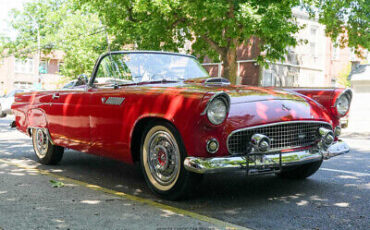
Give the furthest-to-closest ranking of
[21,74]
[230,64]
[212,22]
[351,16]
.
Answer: [21,74] < [351,16] < [230,64] < [212,22]

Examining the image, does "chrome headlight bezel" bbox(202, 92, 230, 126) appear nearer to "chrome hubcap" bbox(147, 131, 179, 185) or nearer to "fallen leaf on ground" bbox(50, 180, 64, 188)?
"chrome hubcap" bbox(147, 131, 179, 185)

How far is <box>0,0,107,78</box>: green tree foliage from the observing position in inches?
1237

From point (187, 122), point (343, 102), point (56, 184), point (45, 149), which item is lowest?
point (56, 184)

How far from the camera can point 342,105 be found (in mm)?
5020

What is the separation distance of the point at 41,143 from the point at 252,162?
154 inches

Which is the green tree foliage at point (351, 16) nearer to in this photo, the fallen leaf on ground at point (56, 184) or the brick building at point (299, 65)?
the brick building at point (299, 65)

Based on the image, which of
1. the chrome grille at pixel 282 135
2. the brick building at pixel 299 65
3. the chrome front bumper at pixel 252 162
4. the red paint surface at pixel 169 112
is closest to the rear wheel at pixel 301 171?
the red paint surface at pixel 169 112

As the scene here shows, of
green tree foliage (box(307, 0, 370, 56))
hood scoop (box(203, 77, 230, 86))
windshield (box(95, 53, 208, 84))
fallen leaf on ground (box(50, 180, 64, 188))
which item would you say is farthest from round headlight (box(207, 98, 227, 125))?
green tree foliage (box(307, 0, 370, 56))

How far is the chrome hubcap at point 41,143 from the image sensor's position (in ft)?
21.4

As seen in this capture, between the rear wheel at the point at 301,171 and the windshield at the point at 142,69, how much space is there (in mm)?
1633

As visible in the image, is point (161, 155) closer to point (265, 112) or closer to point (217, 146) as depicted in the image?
point (217, 146)

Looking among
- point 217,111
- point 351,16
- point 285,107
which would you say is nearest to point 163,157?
point 217,111

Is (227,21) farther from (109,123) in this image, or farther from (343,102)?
(109,123)

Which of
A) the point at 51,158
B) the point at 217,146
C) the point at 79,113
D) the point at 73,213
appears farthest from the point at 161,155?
the point at 51,158
